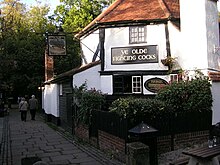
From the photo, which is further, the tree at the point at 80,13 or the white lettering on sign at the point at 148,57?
the tree at the point at 80,13

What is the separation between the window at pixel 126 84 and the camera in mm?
14894

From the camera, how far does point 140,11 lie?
15.5 metres

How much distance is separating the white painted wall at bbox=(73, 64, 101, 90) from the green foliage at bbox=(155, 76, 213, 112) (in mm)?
4686

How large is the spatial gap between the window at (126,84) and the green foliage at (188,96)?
13.1ft

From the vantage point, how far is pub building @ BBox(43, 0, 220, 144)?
43.1 ft

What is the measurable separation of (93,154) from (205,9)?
7.96 meters

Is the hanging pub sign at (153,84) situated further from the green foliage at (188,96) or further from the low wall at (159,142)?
the low wall at (159,142)

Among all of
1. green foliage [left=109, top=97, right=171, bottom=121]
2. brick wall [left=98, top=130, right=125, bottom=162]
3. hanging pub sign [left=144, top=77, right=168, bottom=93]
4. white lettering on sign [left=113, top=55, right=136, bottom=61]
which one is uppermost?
white lettering on sign [left=113, top=55, right=136, bottom=61]

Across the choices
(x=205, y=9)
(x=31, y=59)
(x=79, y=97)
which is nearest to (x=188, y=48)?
(x=205, y=9)

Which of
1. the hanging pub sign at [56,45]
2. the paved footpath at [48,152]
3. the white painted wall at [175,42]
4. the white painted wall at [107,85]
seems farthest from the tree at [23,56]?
the paved footpath at [48,152]

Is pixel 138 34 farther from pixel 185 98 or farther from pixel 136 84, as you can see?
pixel 185 98

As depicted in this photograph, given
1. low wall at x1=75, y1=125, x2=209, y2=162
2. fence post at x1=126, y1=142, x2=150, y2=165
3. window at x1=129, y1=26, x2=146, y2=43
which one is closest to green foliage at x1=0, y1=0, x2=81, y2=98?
window at x1=129, y1=26, x2=146, y2=43

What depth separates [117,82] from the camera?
49.5 ft

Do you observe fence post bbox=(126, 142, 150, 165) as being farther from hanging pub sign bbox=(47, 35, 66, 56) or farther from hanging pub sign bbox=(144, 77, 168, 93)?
hanging pub sign bbox=(47, 35, 66, 56)
